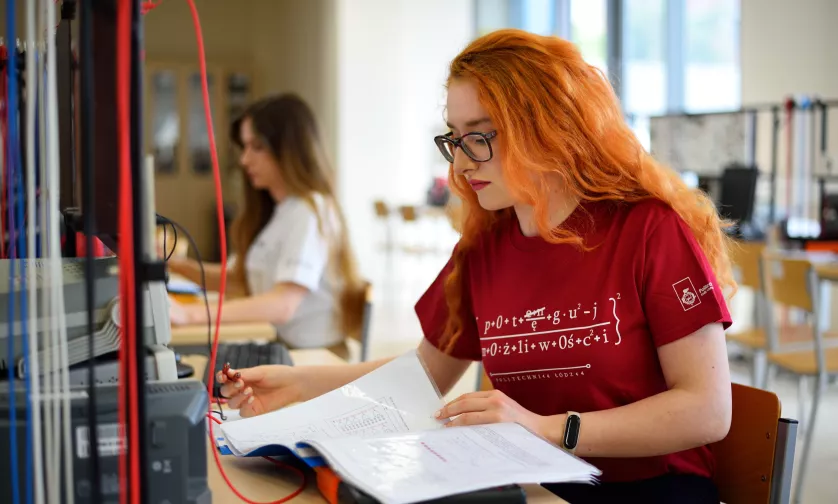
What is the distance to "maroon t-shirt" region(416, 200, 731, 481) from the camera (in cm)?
120

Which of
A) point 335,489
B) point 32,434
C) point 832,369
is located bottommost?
point 832,369

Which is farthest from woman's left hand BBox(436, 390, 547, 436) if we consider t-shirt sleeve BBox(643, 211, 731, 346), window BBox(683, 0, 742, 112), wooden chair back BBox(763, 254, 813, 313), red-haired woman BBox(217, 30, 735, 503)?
window BBox(683, 0, 742, 112)

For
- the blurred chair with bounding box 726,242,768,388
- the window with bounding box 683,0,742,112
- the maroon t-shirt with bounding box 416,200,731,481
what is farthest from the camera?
the window with bounding box 683,0,742,112

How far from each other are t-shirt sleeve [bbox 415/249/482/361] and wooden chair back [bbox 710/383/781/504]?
41 centimetres

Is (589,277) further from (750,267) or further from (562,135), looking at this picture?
(750,267)

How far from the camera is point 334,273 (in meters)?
2.57

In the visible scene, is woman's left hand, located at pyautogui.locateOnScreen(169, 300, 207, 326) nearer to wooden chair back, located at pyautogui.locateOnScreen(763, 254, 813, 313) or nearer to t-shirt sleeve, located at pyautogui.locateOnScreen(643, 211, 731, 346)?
t-shirt sleeve, located at pyautogui.locateOnScreen(643, 211, 731, 346)

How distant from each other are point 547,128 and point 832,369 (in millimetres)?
1989

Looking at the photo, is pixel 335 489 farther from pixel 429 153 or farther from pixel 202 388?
pixel 429 153

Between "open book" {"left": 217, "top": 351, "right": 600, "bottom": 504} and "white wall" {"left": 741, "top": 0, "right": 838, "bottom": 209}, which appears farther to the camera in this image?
"white wall" {"left": 741, "top": 0, "right": 838, "bottom": 209}

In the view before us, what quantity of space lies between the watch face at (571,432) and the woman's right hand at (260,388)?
17.8 inches

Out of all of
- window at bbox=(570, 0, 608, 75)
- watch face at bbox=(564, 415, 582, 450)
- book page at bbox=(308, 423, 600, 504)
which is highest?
window at bbox=(570, 0, 608, 75)

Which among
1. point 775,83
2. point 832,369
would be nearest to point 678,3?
point 775,83

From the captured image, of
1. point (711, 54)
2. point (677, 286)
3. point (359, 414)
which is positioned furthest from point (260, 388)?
point (711, 54)
